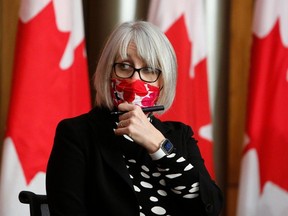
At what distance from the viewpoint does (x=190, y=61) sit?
2566mm

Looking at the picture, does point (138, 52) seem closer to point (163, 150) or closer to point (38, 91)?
point (163, 150)

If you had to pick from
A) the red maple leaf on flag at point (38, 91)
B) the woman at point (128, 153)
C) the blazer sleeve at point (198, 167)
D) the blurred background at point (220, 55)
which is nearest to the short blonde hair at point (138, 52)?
the woman at point (128, 153)

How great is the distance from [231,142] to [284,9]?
27.2 inches

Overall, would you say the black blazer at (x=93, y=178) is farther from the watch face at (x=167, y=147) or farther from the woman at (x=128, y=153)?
the watch face at (x=167, y=147)

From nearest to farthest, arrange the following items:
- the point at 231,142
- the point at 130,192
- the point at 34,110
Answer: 1. the point at 130,192
2. the point at 34,110
3. the point at 231,142

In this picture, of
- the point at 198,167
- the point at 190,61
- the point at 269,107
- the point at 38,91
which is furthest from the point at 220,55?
the point at 198,167

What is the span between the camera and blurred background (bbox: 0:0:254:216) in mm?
2723

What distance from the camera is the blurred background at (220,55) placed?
272cm

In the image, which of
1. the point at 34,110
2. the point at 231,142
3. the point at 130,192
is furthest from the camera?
the point at 231,142

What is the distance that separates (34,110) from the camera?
2371mm

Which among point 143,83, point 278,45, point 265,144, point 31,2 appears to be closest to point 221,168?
point 265,144

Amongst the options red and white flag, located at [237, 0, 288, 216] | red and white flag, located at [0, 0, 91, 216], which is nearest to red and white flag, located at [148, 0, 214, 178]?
red and white flag, located at [237, 0, 288, 216]

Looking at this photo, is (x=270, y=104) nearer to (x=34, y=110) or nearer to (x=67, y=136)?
(x=34, y=110)

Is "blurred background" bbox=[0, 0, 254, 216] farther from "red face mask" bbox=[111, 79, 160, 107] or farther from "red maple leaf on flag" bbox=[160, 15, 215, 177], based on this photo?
"red face mask" bbox=[111, 79, 160, 107]
